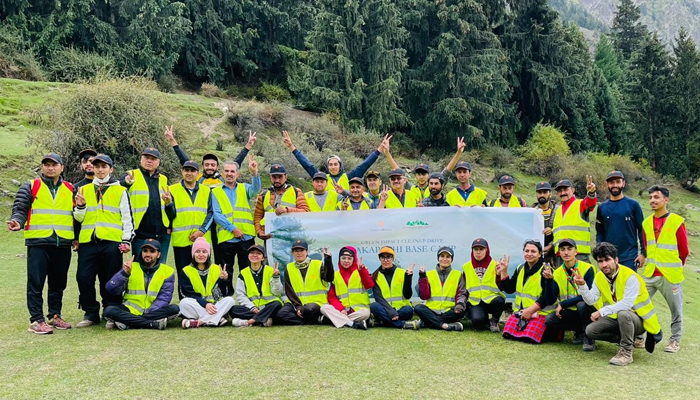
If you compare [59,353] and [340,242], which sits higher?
[340,242]

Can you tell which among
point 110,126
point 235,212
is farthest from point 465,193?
point 110,126

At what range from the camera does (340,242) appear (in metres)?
8.16

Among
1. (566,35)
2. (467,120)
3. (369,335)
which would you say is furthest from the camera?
(566,35)

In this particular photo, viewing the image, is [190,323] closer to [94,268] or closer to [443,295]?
[94,268]

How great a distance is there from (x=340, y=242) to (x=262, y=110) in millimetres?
19684

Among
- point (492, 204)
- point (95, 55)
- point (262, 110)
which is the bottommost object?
point (492, 204)

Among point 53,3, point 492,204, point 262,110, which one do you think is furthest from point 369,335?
point 53,3

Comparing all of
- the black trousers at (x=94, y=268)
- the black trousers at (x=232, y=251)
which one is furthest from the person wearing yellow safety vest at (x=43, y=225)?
the black trousers at (x=232, y=251)

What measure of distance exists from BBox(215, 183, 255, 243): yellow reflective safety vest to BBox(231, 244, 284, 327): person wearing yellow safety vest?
763mm

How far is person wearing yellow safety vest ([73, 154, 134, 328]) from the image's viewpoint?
6.86 m

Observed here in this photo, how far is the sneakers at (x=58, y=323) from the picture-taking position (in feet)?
22.6

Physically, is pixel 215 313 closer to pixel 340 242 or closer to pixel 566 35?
pixel 340 242

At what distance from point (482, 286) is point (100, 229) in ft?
15.8

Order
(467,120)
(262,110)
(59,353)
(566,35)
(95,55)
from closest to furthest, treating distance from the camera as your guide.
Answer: (59,353) < (262,110) < (95,55) < (467,120) < (566,35)
